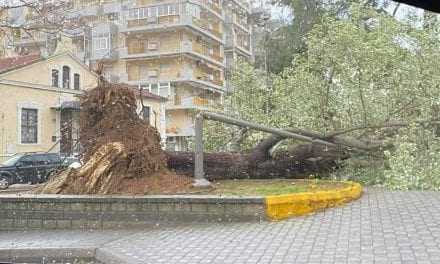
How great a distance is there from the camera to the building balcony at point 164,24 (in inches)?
1900

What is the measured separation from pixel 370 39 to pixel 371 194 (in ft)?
17.4

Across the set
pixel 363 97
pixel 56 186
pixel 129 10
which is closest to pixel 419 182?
pixel 363 97

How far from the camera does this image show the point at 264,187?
9992 millimetres

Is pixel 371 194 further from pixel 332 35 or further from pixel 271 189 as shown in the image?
pixel 332 35

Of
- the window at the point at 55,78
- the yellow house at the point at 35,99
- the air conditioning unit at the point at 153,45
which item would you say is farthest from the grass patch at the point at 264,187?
the air conditioning unit at the point at 153,45

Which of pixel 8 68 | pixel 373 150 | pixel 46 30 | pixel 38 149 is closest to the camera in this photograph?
pixel 46 30

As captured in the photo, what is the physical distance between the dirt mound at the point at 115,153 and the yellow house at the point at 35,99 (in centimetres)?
1977

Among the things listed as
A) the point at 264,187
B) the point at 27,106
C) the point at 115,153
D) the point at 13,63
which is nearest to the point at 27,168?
the point at 13,63

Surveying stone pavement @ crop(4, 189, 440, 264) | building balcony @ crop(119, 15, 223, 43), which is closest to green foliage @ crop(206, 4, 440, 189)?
stone pavement @ crop(4, 189, 440, 264)

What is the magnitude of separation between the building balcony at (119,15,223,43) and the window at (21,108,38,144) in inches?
711

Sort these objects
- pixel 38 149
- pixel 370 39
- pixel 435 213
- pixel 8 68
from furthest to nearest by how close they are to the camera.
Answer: pixel 38 149
pixel 8 68
pixel 370 39
pixel 435 213

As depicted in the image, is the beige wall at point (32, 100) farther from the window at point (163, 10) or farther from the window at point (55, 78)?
the window at point (163, 10)

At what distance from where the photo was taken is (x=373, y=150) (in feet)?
40.9

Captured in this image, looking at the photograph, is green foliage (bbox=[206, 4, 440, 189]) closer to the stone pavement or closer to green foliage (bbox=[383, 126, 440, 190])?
green foliage (bbox=[383, 126, 440, 190])
